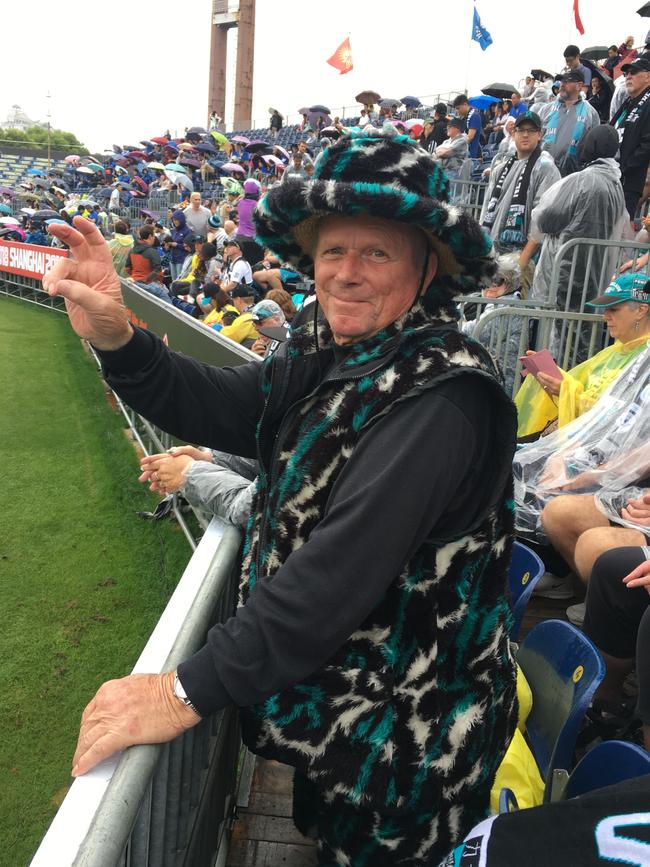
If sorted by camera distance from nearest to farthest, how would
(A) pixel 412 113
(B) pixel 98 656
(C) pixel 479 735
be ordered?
(C) pixel 479 735, (B) pixel 98 656, (A) pixel 412 113

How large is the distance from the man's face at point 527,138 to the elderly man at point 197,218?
1047 cm

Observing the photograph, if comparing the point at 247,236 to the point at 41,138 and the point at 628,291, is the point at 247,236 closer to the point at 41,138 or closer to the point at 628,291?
the point at 628,291

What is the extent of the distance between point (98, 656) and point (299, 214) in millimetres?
3641

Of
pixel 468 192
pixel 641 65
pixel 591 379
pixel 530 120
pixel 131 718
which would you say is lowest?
pixel 591 379

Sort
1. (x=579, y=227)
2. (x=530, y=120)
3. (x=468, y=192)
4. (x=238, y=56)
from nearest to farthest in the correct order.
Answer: (x=579, y=227), (x=530, y=120), (x=468, y=192), (x=238, y=56)

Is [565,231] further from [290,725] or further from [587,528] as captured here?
[290,725]

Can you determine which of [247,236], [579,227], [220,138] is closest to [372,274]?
[579,227]

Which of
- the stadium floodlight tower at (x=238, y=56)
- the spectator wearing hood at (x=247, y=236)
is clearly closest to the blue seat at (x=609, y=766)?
the spectator wearing hood at (x=247, y=236)

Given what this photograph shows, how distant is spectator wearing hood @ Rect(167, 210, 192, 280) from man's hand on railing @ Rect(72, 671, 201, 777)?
14.8 meters

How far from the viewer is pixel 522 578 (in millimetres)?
2547

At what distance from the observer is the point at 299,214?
1.52 meters

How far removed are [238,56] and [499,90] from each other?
112 feet

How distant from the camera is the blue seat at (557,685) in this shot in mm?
1823

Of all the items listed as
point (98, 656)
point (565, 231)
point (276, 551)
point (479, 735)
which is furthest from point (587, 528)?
point (565, 231)
